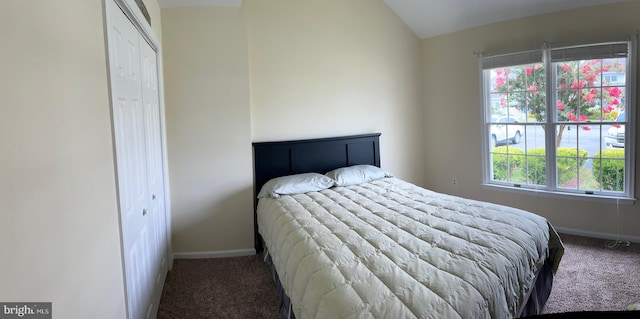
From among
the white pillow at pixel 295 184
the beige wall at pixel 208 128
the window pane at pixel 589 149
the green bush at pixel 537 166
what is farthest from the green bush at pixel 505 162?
the beige wall at pixel 208 128

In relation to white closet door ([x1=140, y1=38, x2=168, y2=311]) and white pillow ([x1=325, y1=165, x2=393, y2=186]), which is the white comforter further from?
white closet door ([x1=140, y1=38, x2=168, y2=311])

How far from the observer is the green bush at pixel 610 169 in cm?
345

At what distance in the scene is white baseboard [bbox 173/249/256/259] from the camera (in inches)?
134

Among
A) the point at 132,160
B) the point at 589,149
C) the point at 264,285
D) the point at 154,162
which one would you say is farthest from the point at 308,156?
the point at 589,149

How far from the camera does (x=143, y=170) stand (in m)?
2.23

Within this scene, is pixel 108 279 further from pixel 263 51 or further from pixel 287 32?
pixel 287 32

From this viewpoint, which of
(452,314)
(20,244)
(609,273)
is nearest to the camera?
(20,244)

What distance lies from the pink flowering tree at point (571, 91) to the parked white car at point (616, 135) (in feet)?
0.21

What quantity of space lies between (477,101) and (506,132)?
0.49m

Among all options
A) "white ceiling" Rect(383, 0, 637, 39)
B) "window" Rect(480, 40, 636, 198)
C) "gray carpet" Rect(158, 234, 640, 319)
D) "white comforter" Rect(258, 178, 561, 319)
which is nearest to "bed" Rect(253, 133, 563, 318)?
"white comforter" Rect(258, 178, 561, 319)

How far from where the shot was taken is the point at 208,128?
3.33m

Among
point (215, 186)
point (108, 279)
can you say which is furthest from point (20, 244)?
point (215, 186)

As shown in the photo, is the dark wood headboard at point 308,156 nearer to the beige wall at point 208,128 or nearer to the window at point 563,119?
the beige wall at point 208,128

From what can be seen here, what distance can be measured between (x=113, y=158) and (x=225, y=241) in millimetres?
2096
